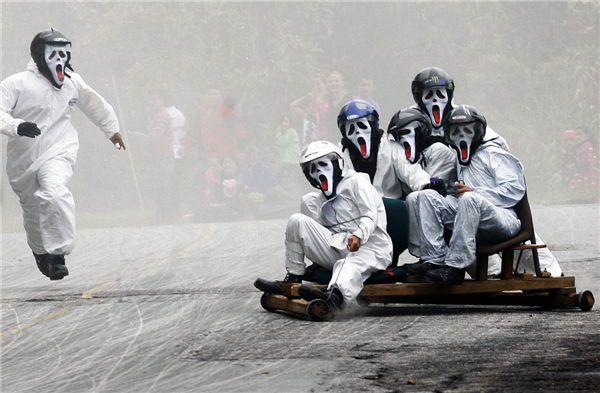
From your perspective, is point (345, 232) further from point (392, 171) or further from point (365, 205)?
point (392, 171)

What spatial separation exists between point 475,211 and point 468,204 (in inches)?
2.7

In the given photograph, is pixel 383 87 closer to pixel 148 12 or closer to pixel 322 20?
pixel 322 20

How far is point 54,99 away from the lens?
956 cm

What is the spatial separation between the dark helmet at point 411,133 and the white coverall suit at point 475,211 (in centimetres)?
48

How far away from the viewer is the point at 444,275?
6.53 meters

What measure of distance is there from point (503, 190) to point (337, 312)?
1520mm

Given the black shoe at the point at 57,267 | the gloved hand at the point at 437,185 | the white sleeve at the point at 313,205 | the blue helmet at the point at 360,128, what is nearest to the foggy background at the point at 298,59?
the black shoe at the point at 57,267

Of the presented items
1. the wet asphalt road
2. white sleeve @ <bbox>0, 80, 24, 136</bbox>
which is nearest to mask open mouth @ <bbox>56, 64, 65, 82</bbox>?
white sleeve @ <bbox>0, 80, 24, 136</bbox>

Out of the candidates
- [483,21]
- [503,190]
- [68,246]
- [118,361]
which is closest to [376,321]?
[503,190]

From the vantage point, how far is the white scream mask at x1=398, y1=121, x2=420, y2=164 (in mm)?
7410

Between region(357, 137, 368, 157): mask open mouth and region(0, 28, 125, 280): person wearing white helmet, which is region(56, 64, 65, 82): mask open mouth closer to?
region(0, 28, 125, 280): person wearing white helmet

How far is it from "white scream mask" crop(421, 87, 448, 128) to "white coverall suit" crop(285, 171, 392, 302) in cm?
104

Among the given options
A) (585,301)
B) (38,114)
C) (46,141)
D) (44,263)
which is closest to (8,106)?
(38,114)

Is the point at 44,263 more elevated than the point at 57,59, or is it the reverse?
the point at 57,59
